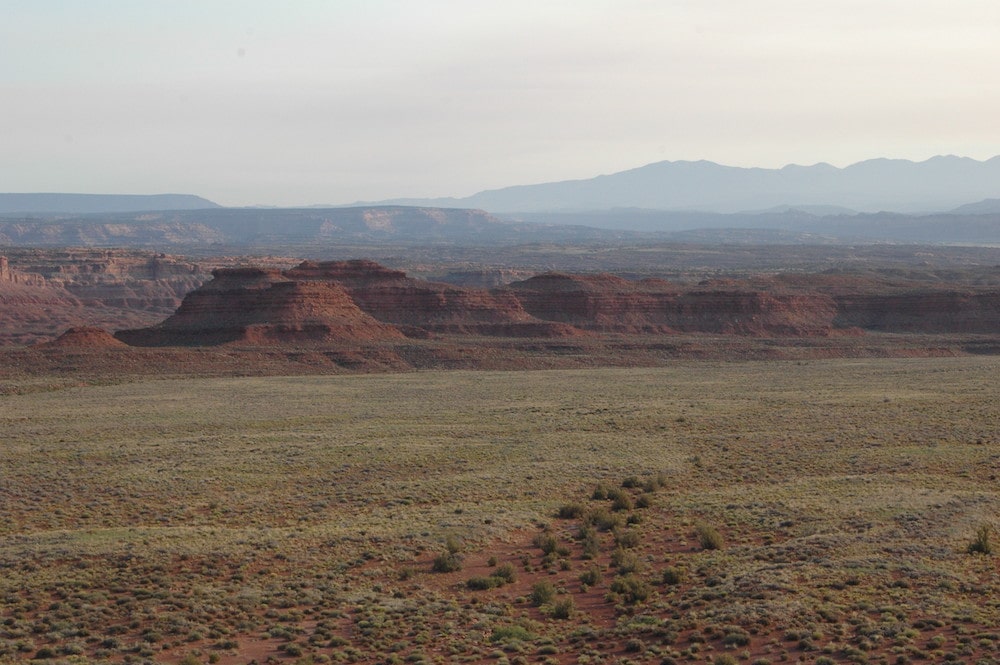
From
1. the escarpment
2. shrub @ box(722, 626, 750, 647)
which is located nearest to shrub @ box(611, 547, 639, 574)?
shrub @ box(722, 626, 750, 647)

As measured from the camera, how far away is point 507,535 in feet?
83.6

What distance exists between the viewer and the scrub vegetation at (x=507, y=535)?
18172 millimetres

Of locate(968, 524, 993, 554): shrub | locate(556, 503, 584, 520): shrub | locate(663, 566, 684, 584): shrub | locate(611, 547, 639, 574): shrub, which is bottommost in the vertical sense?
locate(556, 503, 584, 520): shrub

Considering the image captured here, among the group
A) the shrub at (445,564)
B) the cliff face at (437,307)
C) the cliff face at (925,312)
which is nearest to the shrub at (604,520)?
the shrub at (445,564)

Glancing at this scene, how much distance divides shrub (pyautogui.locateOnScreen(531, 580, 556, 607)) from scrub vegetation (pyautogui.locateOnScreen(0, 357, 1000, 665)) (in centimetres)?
4

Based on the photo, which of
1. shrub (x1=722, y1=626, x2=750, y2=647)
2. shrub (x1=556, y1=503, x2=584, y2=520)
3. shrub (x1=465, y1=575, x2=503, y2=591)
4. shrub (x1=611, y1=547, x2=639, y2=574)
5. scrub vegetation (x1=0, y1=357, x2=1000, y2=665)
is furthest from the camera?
shrub (x1=556, y1=503, x2=584, y2=520)

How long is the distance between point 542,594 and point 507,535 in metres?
4.99

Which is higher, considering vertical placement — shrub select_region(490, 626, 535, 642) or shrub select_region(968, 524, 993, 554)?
shrub select_region(968, 524, 993, 554)

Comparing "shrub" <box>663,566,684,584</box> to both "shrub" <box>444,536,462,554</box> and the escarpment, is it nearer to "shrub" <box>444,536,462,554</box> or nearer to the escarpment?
"shrub" <box>444,536,462,554</box>

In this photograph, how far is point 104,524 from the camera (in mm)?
26281

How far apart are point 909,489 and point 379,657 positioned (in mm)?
16686

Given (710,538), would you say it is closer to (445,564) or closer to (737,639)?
(445,564)

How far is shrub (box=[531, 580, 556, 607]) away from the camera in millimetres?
20547

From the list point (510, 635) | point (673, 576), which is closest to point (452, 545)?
point (673, 576)
